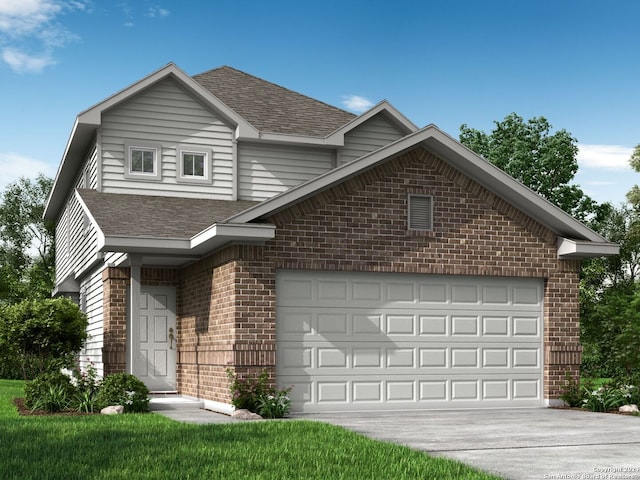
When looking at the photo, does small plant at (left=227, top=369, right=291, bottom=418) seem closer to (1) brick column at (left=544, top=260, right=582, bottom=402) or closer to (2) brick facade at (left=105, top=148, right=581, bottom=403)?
(2) brick facade at (left=105, top=148, right=581, bottom=403)

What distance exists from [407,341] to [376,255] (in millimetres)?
1854

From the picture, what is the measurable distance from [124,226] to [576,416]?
30.4ft

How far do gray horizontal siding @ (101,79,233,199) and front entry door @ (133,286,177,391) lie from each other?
284 cm

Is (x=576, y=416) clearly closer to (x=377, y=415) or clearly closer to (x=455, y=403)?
(x=455, y=403)

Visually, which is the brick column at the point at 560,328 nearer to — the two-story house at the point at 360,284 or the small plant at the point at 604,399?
the two-story house at the point at 360,284

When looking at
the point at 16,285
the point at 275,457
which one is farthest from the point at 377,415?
the point at 16,285

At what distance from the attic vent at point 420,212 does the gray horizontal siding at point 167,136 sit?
670 centimetres

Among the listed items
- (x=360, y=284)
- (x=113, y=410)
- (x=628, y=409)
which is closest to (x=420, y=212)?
(x=360, y=284)

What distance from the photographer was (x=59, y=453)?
10406 millimetres

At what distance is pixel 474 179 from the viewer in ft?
59.5

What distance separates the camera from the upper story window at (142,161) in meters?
22.0

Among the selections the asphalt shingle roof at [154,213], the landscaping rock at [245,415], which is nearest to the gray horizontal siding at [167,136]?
the asphalt shingle roof at [154,213]

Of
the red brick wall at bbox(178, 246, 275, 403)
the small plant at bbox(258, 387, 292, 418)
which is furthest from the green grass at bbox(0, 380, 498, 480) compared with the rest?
the red brick wall at bbox(178, 246, 275, 403)

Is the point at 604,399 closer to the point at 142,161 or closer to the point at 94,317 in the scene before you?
the point at 142,161
